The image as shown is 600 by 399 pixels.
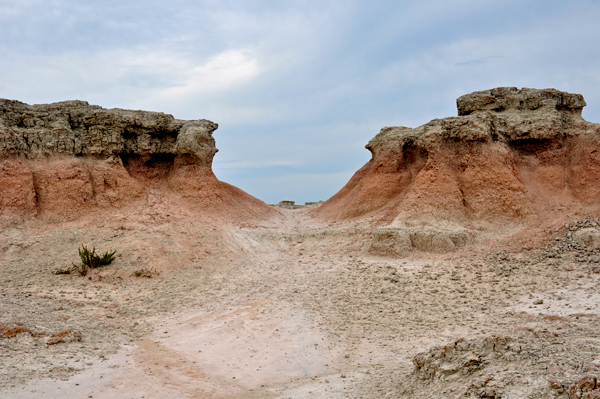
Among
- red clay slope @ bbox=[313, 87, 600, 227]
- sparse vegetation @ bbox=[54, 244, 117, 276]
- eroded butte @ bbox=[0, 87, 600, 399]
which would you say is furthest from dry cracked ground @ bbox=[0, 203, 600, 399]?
red clay slope @ bbox=[313, 87, 600, 227]

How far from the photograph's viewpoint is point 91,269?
1191 centimetres

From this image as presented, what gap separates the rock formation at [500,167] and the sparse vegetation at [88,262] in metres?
7.95

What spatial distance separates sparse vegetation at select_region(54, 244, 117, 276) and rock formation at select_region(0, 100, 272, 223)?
131 inches

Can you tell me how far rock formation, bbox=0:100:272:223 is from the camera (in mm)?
14609

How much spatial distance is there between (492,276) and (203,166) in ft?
38.4

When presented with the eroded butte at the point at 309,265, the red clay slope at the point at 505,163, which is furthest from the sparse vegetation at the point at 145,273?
the red clay slope at the point at 505,163

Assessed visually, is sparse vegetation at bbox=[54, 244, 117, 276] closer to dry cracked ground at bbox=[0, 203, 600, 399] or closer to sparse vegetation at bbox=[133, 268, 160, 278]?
dry cracked ground at bbox=[0, 203, 600, 399]

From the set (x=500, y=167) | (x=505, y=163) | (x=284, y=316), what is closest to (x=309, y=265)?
(x=284, y=316)

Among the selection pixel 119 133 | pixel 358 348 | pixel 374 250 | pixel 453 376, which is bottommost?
pixel 358 348

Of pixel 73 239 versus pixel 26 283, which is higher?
pixel 73 239

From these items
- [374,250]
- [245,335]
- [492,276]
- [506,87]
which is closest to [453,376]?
[245,335]

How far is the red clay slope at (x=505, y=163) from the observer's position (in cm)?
1406

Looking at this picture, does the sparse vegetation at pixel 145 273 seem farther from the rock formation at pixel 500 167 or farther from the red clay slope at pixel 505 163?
the red clay slope at pixel 505 163

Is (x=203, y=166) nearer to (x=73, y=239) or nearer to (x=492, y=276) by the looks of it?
(x=73, y=239)
